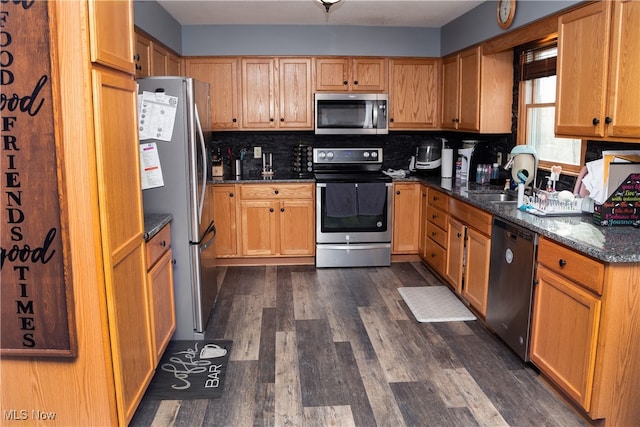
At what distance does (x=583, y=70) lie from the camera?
294 centimetres

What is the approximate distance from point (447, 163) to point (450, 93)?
0.68m

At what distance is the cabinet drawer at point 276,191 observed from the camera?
202 inches

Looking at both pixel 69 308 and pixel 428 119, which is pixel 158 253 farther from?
pixel 428 119

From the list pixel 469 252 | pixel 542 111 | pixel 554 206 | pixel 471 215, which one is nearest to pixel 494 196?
pixel 471 215

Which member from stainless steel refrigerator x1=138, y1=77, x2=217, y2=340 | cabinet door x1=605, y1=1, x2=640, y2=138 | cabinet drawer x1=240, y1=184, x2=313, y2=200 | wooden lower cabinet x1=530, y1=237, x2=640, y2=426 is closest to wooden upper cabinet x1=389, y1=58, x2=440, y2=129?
cabinet drawer x1=240, y1=184, x2=313, y2=200

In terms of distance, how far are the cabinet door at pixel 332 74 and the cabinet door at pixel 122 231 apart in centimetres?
306

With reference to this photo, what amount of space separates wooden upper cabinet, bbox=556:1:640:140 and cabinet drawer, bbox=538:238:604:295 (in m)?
0.66

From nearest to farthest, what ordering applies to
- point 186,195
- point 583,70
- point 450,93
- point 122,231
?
point 122,231, point 583,70, point 186,195, point 450,93

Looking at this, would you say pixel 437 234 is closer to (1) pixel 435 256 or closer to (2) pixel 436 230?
(2) pixel 436 230

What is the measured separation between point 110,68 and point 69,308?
0.97m

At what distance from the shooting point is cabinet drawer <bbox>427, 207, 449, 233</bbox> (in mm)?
4492

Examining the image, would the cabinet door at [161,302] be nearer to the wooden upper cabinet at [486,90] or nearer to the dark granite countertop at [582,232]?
the dark granite countertop at [582,232]

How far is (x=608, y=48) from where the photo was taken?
2719 mm

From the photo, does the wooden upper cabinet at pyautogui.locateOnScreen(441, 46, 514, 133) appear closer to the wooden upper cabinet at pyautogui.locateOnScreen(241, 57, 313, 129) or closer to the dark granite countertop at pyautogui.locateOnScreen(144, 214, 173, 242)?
the wooden upper cabinet at pyautogui.locateOnScreen(241, 57, 313, 129)
